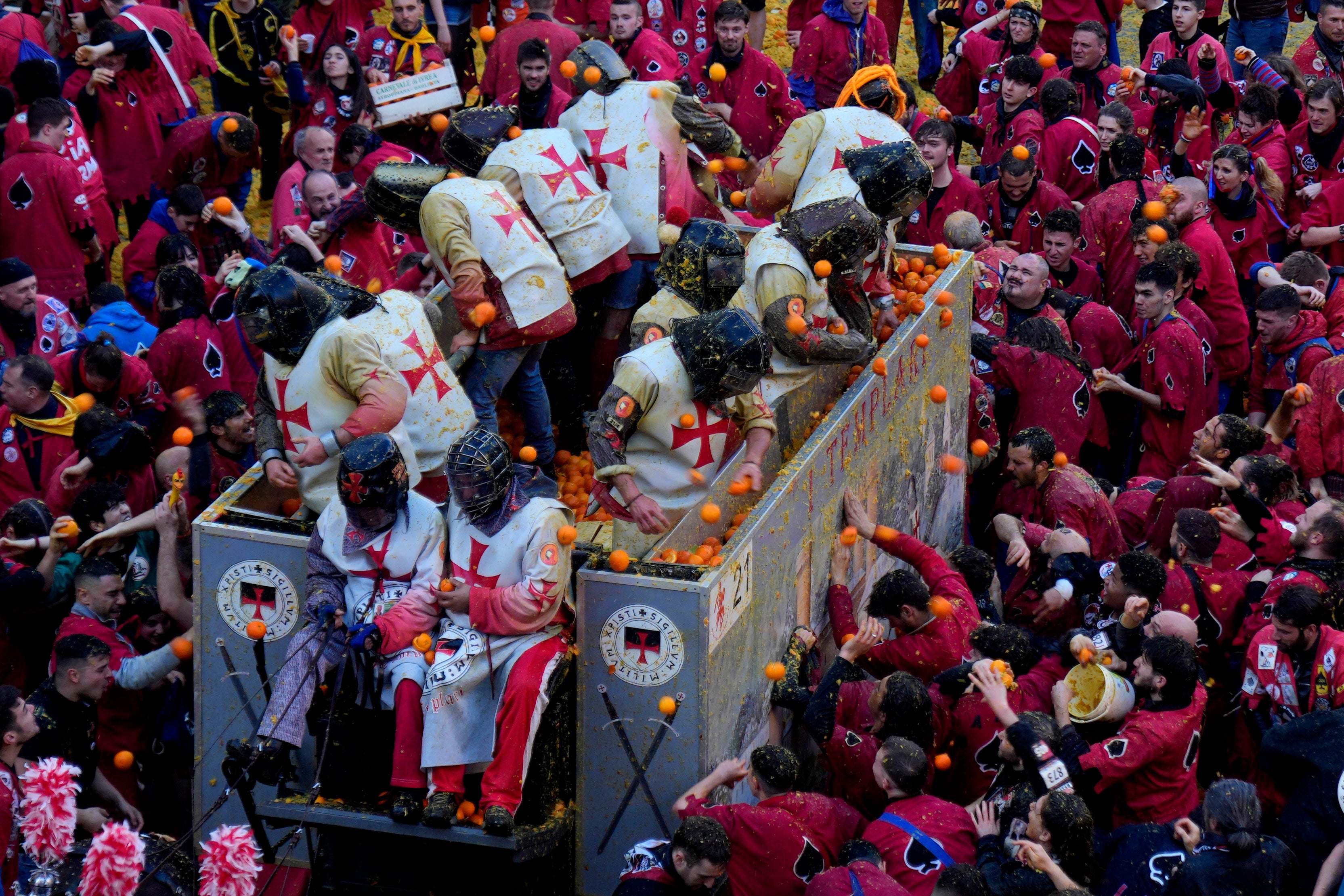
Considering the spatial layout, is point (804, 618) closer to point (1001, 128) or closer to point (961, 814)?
point (961, 814)

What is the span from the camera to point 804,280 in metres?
8.27

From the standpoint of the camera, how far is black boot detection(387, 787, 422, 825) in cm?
673

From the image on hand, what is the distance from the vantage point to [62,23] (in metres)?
13.0

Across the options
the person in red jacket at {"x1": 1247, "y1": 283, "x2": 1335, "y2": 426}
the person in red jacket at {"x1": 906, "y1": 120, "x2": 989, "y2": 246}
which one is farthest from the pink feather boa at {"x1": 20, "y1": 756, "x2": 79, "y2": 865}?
the person in red jacket at {"x1": 1247, "y1": 283, "x2": 1335, "y2": 426}

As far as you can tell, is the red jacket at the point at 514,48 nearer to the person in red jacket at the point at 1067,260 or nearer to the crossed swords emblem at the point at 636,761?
the person in red jacket at the point at 1067,260

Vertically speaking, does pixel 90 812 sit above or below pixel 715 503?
below

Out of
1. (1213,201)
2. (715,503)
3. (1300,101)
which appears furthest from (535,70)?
(1300,101)

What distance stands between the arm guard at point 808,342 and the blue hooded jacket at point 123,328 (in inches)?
150

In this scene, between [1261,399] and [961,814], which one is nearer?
[961,814]

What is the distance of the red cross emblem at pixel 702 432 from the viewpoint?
24.6ft

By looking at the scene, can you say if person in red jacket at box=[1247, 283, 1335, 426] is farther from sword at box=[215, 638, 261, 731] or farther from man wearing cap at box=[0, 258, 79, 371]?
man wearing cap at box=[0, 258, 79, 371]

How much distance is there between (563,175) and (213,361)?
2351mm

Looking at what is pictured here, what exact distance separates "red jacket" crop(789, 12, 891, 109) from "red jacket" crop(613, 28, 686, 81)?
167 cm

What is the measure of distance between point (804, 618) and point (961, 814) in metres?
1.80
